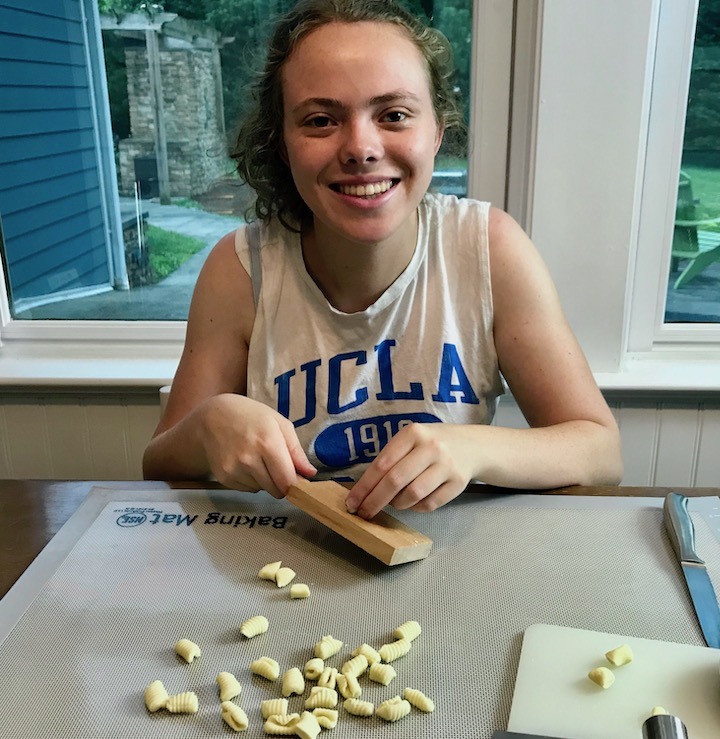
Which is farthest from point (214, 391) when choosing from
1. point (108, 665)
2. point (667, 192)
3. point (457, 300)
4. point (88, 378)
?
point (667, 192)

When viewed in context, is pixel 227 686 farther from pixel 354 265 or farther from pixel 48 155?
pixel 48 155

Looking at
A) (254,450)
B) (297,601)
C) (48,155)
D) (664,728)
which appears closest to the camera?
(664,728)

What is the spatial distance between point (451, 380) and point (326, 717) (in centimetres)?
59

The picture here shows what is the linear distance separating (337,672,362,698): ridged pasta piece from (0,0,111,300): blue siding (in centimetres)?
138

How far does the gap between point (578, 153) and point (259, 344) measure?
0.70m

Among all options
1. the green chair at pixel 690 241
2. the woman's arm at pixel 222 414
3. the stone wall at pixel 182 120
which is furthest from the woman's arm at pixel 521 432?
the stone wall at pixel 182 120

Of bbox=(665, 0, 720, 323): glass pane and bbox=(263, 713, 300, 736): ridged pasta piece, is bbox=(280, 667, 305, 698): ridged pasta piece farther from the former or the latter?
bbox=(665, 0, 720, 323): glass pane

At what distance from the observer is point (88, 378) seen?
159cm

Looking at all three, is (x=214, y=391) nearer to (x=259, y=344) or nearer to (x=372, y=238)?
(x=259, y=344)

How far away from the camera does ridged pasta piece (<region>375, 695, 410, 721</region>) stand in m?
0.55

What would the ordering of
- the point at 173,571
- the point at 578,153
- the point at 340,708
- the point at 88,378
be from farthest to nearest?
1. the point at 88,378
2. the point at 578,153
3. the point at 173,571
4. the point at 340,708

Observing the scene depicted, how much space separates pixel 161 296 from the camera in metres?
1.75

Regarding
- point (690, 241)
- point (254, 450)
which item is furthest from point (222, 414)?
point (690, 241)

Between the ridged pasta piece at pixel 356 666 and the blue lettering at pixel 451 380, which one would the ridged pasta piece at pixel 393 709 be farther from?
the blue lettering at pixel 451 380
